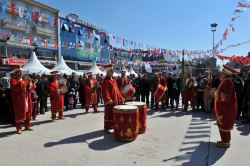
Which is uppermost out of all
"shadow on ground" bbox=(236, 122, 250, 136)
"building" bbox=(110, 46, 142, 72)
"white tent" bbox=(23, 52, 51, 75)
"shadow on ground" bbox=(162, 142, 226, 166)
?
"building" bbox=(110, 46, 142, 72)

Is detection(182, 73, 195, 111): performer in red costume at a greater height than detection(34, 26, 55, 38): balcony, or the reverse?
detection(34, 26, 55, 38): balcony

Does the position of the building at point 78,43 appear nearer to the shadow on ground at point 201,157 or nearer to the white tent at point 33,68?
the white tent at point 33,68

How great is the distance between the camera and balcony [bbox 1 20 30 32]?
117ft

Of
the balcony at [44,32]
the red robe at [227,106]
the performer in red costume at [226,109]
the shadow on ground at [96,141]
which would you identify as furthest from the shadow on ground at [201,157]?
the balcony at [44,32]

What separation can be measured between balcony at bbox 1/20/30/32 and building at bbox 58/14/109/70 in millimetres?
5530

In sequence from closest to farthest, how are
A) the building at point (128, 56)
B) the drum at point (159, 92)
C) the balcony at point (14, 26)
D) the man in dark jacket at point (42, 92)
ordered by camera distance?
1. the man in dark jacket at point (42, 92)
2. the drum at point (159, 92)
3. the building at point (128, 56)
4. the balcony at point (14, 26)

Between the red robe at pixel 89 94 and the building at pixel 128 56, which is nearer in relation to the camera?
the red robe at pixel 89 94

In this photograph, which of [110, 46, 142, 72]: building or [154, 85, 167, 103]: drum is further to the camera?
[110, 46, 142, 72]: building

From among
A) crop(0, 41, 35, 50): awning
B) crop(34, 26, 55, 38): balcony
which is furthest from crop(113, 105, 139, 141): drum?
crop(34, 26, 55, 38): balcony

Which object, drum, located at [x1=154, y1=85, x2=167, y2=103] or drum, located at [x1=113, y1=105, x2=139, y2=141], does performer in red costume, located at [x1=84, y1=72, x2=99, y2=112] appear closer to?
drum, located at [x1=154, y1=85, x2=167, y2=103]

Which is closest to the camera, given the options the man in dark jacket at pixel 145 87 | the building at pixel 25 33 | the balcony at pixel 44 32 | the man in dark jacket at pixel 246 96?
the man in dark jacket at pixel 246 96

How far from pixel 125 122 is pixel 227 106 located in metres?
2.39

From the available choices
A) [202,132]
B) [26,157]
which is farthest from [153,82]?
[26,157]

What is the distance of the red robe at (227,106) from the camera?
234 inches
